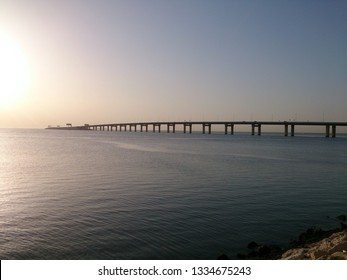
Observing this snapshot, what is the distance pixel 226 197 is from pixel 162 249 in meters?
9.39

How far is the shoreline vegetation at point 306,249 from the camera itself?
8.77 m

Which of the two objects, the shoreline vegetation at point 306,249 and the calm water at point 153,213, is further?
the calm water at point 153,213

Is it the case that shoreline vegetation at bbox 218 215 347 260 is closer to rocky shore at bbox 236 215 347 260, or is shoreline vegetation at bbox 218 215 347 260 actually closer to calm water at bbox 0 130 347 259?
rocky shore at bbox 236 215 347 260

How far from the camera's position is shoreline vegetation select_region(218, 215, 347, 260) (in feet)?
28.8

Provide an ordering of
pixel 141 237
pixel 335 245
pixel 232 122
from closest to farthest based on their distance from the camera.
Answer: pixel 335 245 < pixel 141 237 < pixel 232 122

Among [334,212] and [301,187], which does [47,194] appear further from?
[301,187]

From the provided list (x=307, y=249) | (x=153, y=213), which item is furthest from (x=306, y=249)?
(x=153, y=213)

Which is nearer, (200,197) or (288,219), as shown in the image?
(288,219)

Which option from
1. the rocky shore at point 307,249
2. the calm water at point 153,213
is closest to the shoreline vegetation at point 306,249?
the rocky shore at point 307,249

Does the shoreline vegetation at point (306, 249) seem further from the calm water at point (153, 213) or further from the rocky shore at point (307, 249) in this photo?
the calm water at point (153, 213)

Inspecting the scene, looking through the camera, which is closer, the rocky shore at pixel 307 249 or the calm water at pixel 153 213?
the rocky shore at pixel 307 249

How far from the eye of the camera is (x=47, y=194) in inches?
785

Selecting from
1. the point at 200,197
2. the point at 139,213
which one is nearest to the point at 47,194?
the point at 139,213

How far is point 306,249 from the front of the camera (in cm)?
979
